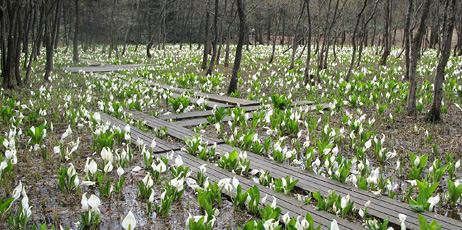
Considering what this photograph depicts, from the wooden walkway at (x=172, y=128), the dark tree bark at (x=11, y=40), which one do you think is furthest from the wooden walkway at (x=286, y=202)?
the dark tree bark at (x=11, y=40)

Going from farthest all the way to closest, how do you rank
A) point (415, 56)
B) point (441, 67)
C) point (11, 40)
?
point (11, 40) < point (415, 56) < point (441, 67)

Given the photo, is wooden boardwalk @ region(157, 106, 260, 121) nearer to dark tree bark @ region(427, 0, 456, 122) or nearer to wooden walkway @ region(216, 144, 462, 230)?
wooden walkway @ region(216, 144, 462, 230)

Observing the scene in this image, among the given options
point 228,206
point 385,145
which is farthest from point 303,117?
point 228,206

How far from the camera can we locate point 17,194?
2854 mm

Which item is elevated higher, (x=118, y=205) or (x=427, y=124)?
(x=427, y=124)

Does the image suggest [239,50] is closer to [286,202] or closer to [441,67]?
[441,67]

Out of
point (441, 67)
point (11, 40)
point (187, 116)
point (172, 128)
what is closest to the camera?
point (172, 128)

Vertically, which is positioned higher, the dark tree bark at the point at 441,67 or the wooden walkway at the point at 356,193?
the dark tree bark at the point at 441,67

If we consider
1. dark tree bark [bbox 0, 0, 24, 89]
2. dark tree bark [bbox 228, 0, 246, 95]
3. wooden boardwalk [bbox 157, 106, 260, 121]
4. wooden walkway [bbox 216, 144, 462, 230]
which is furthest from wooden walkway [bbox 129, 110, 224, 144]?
dark tree bark [bbox 0, 0, 24, 89]

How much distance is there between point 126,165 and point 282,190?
170 centimetres

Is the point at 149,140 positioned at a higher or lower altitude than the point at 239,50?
lower

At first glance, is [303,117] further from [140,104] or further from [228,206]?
[228,206]

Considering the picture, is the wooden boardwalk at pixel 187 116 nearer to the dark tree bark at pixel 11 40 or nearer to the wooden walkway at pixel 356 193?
A: the wooden walkway at pixel 356 193

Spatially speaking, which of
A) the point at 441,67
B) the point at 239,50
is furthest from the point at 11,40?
the point at 441,67
